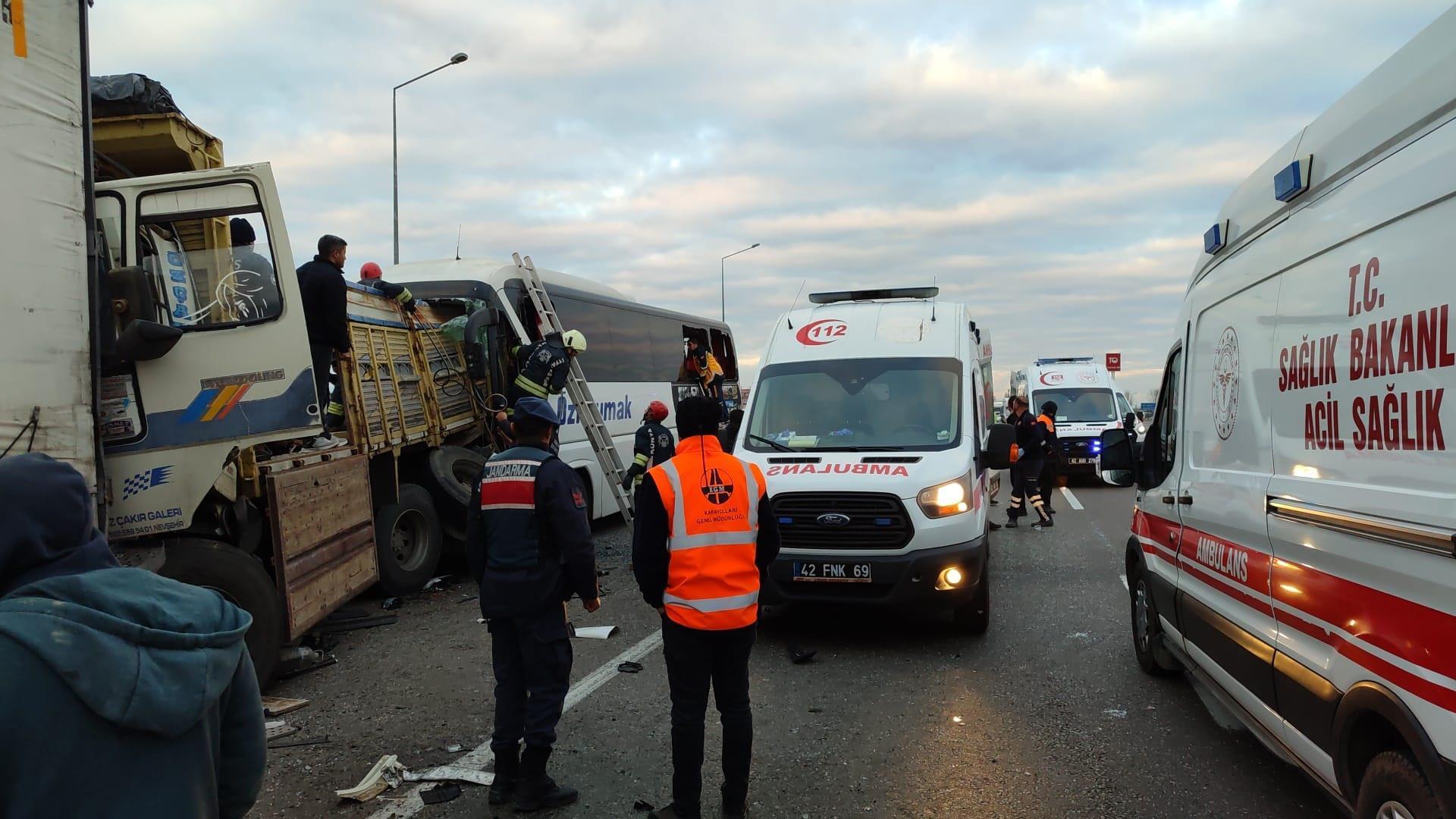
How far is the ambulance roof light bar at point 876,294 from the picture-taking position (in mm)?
9070

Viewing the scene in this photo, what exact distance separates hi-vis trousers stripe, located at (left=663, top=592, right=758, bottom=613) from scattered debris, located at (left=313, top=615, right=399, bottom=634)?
186 inches

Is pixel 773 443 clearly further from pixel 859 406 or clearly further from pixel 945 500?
pixel 945 500

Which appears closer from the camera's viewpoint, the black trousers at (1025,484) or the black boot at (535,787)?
the black boot at (535,787)

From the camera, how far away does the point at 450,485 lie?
30.7 feet

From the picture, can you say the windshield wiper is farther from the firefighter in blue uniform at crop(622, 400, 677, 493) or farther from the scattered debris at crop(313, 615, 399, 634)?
the scattered debris at crop(313, 615, 399, 634)

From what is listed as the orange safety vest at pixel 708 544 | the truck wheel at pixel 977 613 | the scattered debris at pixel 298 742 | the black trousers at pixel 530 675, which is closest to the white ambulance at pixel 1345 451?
the orange safety vest at pixel 708 544

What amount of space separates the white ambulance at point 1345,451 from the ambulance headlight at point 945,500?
2026 millimetres

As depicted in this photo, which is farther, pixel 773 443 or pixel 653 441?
pixel 653 441

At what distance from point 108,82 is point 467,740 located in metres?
4.79

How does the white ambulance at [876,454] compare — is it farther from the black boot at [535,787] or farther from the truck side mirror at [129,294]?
the truck side mirror at [129,294]

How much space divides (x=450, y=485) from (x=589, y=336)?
4069mm

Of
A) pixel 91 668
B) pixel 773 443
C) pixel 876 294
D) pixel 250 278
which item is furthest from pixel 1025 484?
pixel 91 668

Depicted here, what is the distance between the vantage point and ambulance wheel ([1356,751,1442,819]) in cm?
238

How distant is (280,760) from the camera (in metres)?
4.64
